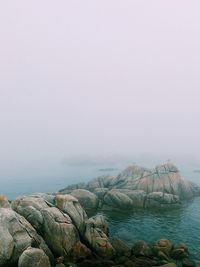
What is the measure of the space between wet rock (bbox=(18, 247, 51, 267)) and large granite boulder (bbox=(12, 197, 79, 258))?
746cm

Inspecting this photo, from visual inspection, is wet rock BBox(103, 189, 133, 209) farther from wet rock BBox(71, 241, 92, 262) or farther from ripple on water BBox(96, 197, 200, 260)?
wet rock BBox(71, 241, 92, 262)

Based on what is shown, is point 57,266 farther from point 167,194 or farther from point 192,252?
point 167,194

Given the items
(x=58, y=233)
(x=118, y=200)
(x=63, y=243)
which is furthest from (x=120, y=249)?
(x=118, y=200)

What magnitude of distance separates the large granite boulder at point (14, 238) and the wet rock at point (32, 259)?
2314 mm

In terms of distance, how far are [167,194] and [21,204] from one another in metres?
47.1

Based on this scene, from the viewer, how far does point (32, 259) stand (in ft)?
102

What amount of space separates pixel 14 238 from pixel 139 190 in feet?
167

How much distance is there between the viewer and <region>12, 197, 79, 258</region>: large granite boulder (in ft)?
129

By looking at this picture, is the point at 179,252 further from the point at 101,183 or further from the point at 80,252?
the point at 101,183

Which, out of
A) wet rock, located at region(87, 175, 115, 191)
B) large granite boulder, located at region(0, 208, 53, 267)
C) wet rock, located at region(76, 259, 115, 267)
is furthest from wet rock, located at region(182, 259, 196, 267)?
wet rock, located at region(87, 175, 115, 191)

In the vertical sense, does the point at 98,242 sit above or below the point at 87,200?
below

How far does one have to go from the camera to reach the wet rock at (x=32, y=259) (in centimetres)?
3092

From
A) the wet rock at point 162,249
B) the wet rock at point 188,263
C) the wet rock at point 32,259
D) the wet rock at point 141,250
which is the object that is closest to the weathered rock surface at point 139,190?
the wet rock at point 162,249

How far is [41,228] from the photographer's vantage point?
4059cm
